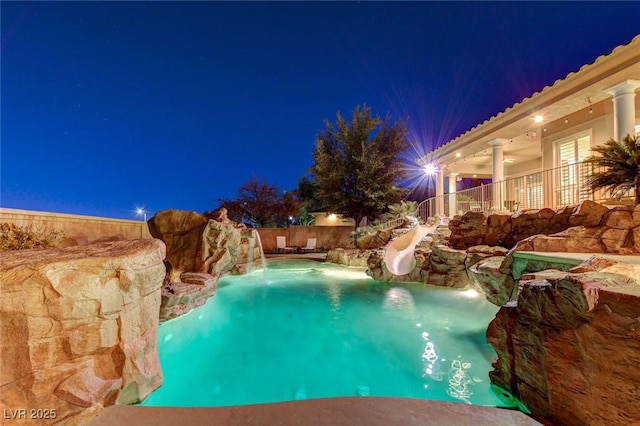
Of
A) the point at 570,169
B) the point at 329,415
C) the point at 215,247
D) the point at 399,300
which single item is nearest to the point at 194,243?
the point at 215,247

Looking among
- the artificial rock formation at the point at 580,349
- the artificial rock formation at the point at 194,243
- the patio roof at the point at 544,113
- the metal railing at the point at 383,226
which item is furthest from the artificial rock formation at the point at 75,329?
the metal railing at the point at 383,226

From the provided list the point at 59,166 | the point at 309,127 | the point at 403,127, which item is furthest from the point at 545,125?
the point at 59,166

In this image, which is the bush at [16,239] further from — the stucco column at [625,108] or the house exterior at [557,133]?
the stucco column at [625,108]

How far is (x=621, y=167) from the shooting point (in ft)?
17.8

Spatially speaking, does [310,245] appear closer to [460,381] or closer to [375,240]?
[375,240]

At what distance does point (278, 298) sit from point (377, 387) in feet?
15.5

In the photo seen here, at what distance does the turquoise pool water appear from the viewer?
340cm

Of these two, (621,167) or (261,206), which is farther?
(261,206)

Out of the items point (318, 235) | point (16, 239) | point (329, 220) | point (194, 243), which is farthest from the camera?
point (329, 220)

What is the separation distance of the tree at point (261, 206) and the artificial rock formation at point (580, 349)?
2019 centimetres

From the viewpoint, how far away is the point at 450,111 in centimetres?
3338

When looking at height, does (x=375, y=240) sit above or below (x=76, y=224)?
below

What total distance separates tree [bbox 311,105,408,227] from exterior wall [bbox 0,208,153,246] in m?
9.73

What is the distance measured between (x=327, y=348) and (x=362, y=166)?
485 inches
